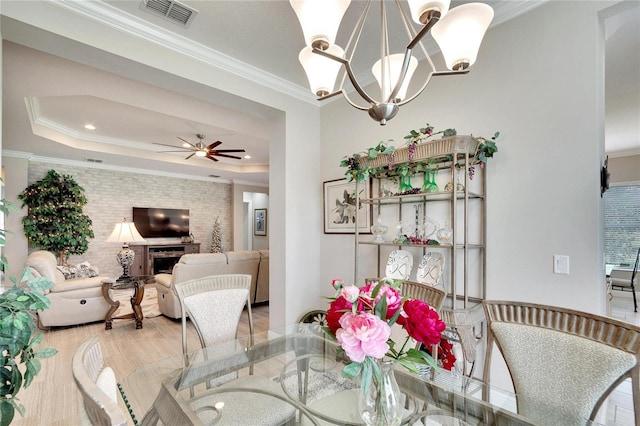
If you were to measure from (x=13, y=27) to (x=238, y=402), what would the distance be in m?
2.47

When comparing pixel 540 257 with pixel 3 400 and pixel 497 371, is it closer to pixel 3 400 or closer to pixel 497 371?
pixel 497 371

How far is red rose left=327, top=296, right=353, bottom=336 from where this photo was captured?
0.96 m

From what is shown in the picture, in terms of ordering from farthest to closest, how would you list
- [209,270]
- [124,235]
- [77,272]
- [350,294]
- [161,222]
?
[161,222] → [77,272] → [209,270] → [124,235] → [350,294]

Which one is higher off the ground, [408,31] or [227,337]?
[408,31]

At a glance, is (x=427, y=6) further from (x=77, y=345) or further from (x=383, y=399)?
(x=77, y=345)

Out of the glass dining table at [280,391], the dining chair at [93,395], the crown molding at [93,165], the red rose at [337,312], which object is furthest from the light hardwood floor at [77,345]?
the crown molding at [93,165]

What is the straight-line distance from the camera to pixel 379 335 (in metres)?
0.82

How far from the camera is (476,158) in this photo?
6.65 ft

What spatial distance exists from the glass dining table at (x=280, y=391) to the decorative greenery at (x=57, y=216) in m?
5.85

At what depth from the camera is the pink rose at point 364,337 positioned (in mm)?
817

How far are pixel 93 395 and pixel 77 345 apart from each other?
12.2ft

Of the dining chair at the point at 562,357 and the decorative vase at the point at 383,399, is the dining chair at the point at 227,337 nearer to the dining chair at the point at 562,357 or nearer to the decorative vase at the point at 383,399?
the decorative vase at the point at 383,399

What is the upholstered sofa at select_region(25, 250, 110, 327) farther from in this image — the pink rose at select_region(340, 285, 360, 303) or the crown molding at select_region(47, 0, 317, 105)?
the pink rose at select_region(340, 285, 360, 303)

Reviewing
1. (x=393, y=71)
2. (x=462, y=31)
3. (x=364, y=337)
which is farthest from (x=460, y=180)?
(x=364, y=337)
